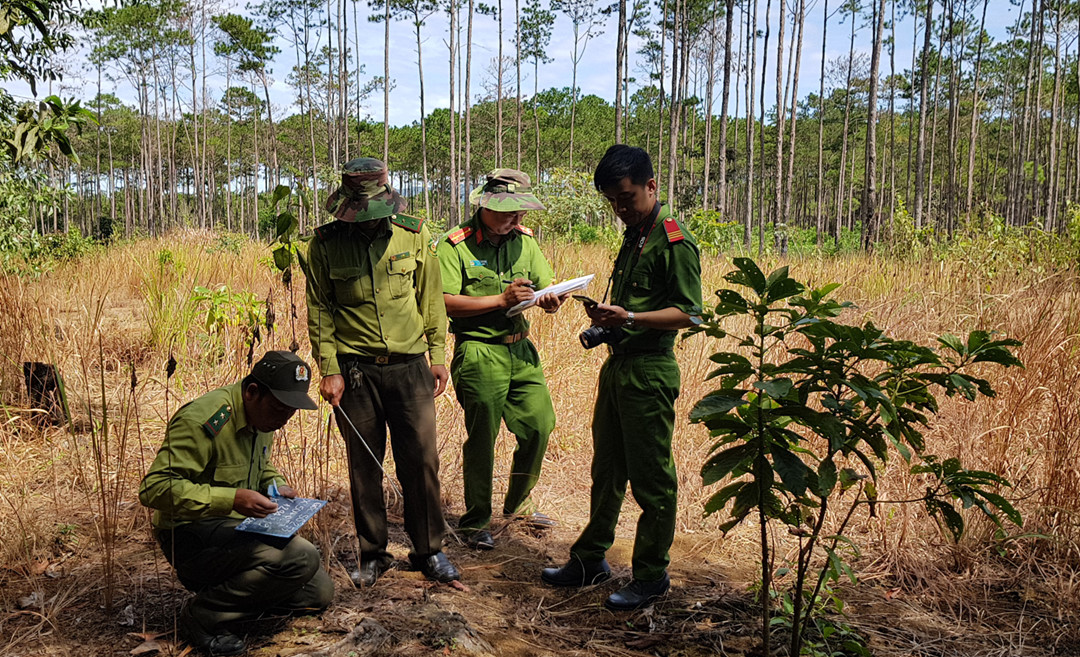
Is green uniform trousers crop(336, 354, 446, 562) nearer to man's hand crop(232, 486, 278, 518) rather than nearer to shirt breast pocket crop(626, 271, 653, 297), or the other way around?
man's hand crop(232, 486, 278, 518)

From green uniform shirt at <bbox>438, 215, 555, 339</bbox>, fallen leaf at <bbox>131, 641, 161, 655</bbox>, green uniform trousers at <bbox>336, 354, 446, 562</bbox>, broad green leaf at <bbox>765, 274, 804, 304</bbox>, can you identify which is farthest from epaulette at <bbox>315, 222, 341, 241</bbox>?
broad green leaf at <bbox>765, 274, 804, 304</bbox>

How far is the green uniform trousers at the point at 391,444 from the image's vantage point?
287 cm

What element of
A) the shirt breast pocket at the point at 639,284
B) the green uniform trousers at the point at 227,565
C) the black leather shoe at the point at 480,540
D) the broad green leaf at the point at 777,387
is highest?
the shirt breast pocket at the point at 639,284

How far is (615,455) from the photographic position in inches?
114

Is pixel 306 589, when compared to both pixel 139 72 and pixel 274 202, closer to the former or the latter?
pixel 274 202

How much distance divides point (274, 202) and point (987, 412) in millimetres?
4225

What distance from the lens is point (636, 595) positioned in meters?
2.78

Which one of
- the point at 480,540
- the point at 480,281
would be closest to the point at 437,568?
the point at 480,540

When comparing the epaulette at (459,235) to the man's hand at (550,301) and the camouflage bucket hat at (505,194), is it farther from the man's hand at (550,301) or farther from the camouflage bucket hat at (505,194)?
the man's hand at (550,301)

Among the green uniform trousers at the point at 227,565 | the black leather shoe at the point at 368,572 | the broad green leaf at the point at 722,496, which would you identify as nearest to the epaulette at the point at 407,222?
the green uniform trousers at the point at 227,565

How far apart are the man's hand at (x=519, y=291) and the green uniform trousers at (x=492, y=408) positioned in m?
0.31

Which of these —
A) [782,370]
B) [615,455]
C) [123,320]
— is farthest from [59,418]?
[782,370]

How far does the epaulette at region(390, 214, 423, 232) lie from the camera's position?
292 centimetres

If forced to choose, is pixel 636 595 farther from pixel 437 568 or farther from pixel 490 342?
pixel 490 342
